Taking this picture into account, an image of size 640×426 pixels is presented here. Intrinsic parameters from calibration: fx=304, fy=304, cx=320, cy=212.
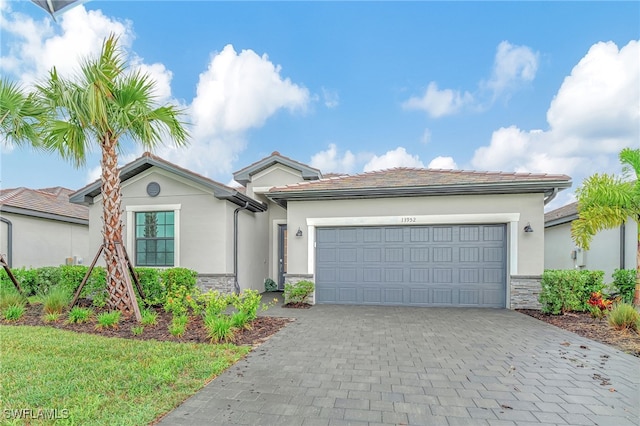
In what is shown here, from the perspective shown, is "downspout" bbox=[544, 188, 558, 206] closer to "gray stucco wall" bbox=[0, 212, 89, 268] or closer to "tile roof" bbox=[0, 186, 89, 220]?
"gray stucco wall" bbox=[0, 212, 89, 268]

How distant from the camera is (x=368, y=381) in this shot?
4020mm

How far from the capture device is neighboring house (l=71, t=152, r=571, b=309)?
28.6ft

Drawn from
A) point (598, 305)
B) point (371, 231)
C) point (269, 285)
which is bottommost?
point (269, 285)

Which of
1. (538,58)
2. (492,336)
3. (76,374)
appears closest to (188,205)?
(76,374)

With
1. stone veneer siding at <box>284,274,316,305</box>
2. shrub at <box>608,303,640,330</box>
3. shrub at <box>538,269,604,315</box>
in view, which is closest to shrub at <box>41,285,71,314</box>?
stone veneer siding at <box>284,274,316,305</box>

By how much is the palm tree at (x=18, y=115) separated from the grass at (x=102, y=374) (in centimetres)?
540

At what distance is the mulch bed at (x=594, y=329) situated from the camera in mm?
5543

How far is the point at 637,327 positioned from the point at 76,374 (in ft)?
32.1

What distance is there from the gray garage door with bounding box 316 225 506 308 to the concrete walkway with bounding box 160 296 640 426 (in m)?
2.47

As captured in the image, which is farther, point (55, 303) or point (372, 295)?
point (372, 295)

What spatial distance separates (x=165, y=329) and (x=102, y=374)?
7.66ft

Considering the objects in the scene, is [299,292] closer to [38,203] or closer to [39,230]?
[39,230]

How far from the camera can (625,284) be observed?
26.1 ft

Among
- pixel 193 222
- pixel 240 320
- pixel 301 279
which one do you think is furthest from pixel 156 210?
pixel 240 320
